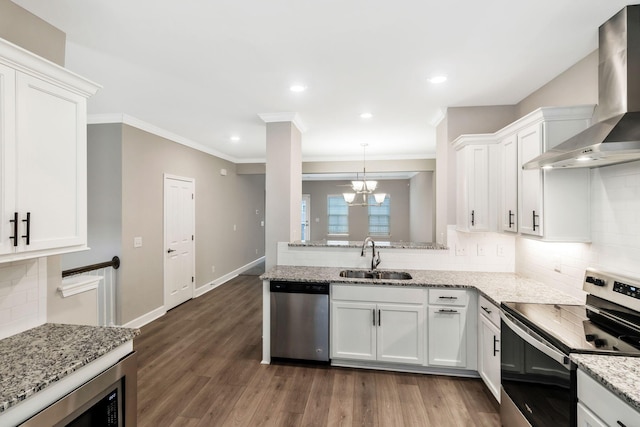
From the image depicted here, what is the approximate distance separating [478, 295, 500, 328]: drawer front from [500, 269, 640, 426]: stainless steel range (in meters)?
0.16

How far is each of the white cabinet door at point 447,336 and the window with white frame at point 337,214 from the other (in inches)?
283

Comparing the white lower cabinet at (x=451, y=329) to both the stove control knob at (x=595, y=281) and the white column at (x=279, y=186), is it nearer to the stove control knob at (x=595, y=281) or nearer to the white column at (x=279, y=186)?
the stove control knob at (x=595, y=281)

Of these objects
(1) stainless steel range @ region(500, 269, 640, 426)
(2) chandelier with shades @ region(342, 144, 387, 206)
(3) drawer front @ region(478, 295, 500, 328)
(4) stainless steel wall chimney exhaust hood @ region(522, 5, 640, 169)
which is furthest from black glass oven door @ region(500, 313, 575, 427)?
(2) chandelier with shades @ region(342, 144, 387, 206)

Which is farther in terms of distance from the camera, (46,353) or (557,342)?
(557,342)

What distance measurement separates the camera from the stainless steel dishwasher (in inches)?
112

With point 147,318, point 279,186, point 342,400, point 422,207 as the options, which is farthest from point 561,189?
point 422,207

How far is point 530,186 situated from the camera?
89.5 inches

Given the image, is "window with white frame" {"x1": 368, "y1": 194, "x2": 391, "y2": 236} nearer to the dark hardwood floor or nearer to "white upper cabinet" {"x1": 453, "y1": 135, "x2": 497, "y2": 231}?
"white upper cabinet" {"x1": 453, "y1": 135, "x2": 497, "y2": 231}

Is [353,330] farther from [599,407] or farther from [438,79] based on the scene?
[438,79]

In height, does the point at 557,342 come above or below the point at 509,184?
below

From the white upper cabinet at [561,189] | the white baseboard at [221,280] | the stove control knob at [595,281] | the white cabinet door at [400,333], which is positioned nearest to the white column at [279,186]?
the white cabinet door at [400,333]

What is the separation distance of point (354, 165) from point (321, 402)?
4.86 meters

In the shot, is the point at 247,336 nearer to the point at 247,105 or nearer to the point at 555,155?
the point at 247,105

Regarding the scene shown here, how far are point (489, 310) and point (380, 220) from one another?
7418mm
